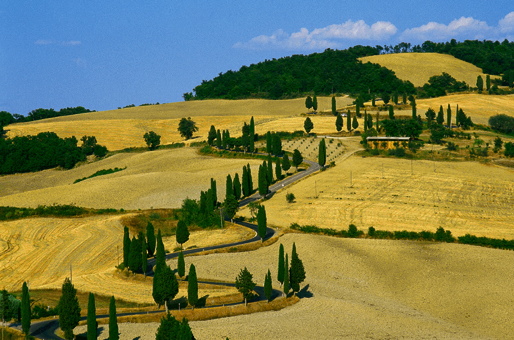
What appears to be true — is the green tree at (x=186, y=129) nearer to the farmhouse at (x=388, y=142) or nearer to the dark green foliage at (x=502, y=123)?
the farmhouse at (x=388, y=142)

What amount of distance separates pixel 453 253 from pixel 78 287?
40.9 meters

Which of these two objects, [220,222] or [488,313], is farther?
[220,222]

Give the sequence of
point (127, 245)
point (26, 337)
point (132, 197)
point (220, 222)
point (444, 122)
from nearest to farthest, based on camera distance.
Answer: point (26, 337), point (127, 245), point (220, 222), point (132, 197), point (444, 122)

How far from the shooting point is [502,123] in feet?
522

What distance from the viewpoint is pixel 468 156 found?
126 m

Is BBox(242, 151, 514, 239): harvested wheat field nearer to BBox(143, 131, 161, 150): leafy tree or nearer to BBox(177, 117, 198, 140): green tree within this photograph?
BBox(143, 131, 161, 150): leafy tree

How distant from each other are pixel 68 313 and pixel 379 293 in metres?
30.3


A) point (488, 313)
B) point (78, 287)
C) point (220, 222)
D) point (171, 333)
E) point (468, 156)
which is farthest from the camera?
point (468, 156)

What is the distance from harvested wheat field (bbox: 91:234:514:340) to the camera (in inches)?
2362

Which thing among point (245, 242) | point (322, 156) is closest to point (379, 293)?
point (245, 242)

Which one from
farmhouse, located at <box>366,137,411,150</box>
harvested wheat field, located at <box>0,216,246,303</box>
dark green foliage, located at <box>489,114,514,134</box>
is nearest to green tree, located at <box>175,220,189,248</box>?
harvested wheat field, located at <box>0,216,246,303</box>

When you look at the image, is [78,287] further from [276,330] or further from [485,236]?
[485,236]

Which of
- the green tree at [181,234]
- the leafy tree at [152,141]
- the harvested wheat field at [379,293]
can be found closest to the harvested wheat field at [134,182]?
the leafy tree at [152,141]

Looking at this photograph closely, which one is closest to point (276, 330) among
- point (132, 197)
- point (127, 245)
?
point (127, 245)
